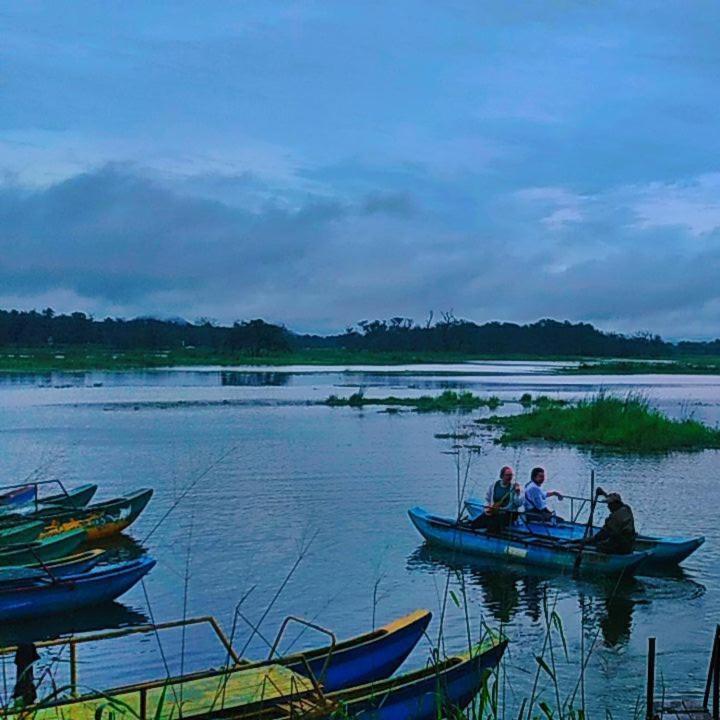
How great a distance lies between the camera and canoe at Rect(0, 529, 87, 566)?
1572 centimetres

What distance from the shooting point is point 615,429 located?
127 feet

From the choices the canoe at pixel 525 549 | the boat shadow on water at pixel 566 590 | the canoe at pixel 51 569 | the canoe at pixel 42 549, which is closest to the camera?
the canoe at pixel 51 569

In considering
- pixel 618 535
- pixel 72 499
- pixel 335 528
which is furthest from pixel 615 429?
pixel 72 499

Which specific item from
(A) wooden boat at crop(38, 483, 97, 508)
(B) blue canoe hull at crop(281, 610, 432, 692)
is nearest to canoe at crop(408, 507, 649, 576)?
(B) blue canoe hull at crop(281, 610, 432, 692)

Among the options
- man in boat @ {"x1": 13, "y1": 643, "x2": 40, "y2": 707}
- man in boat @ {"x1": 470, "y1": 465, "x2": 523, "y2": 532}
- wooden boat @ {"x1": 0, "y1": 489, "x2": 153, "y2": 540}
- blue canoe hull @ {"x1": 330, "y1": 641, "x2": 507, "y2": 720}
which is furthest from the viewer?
wooden boat @ {"x1": 0, "y1": 489, "x2": 153, "y2": 540}

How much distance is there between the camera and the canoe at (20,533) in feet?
57.6

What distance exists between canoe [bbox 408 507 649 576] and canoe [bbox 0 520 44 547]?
7140 mm

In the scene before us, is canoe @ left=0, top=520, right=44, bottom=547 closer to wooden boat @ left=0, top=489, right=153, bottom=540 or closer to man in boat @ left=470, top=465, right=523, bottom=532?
wooden boat @ left=0, top=489, right=153, bottom=540

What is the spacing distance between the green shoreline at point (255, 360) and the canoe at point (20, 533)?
75.7 m

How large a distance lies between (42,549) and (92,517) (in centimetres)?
375

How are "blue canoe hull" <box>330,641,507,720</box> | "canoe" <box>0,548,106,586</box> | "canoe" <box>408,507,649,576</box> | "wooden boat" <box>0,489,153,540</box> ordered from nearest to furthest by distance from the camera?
"blue canoe hull" <box>330,641,507,720</box> → "canoe" <box>0,548,106,586</box> → "canoe" <box>408,507,649,576</box> → "wooden boat" <box>0,489,153,540</box>

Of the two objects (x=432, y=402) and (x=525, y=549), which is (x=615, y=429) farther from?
(x=525, y=549)

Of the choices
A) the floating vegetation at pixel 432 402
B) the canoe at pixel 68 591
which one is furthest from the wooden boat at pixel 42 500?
the floating vegetation at pixel 432 402

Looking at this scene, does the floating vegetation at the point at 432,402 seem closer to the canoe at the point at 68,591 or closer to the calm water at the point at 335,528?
the calm water at the point at 335,528
